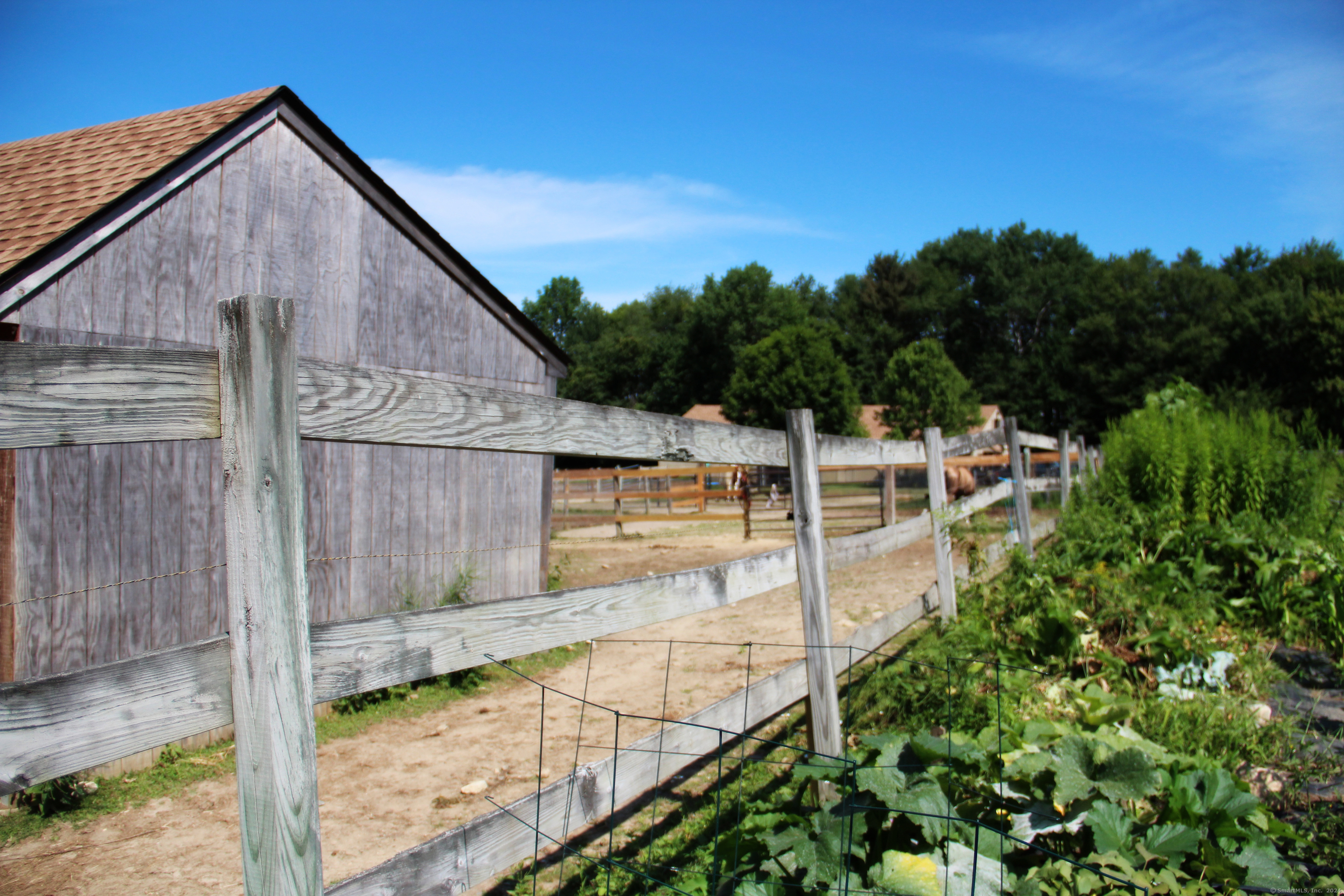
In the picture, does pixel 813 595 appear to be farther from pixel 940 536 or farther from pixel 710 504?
pixel 710 504

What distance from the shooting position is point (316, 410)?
5.52 feet

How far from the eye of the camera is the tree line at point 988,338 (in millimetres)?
41875

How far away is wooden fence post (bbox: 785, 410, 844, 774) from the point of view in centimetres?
346

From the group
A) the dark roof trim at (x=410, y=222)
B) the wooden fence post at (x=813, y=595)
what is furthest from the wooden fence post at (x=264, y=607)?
the dark roof trim at (x=410, y=222)

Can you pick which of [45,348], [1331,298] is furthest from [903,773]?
[1331,298]

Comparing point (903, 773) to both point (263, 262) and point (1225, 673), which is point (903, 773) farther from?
point (263, 262)

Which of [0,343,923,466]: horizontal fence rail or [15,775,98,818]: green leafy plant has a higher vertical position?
[0,343,923,466]: horizontal fence rail

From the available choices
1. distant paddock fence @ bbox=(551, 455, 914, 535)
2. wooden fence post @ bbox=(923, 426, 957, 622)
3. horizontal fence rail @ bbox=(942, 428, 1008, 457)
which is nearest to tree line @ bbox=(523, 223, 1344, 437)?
distant paddock fence @ bbox=(551, 455, 914, 535)

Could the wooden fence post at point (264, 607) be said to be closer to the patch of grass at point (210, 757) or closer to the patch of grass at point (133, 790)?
the patch of grass at point (210, 757)

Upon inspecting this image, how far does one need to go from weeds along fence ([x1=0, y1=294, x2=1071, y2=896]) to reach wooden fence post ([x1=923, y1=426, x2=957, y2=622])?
3313 millimetres

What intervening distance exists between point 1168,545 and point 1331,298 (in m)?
40.8

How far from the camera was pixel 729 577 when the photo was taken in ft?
10.1

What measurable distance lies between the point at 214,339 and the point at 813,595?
4.51 m

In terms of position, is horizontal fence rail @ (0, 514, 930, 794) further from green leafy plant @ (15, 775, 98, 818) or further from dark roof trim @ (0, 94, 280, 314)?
dark roof trim @ (0, 94, 280, 314)
